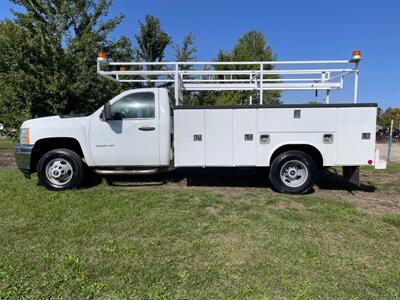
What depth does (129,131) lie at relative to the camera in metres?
6.48

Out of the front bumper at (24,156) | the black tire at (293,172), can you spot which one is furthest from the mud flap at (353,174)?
the front bumper at (24,156)

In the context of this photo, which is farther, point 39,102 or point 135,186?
point 39,102

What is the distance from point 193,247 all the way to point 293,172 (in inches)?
125

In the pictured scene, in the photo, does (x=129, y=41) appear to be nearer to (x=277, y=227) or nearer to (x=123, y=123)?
(x=123, y=123)

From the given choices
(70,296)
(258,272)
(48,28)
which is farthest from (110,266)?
(48,28)

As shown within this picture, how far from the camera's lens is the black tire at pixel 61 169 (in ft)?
21.4

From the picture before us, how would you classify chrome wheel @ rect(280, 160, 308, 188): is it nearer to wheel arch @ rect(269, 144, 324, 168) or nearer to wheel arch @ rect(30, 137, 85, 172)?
wheel arch @ rect(269, 144, 324, 168)

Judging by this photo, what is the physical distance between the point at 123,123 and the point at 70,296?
399 centimetres

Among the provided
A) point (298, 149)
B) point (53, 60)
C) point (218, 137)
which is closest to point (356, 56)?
point (298, 149)

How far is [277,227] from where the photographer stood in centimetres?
460

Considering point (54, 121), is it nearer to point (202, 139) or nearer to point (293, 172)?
point (202, 139)

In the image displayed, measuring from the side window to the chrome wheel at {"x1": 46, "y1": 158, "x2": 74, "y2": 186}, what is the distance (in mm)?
1403

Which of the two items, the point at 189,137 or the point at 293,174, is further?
the point at 293,174

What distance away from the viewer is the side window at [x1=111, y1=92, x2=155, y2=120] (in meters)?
6.50
